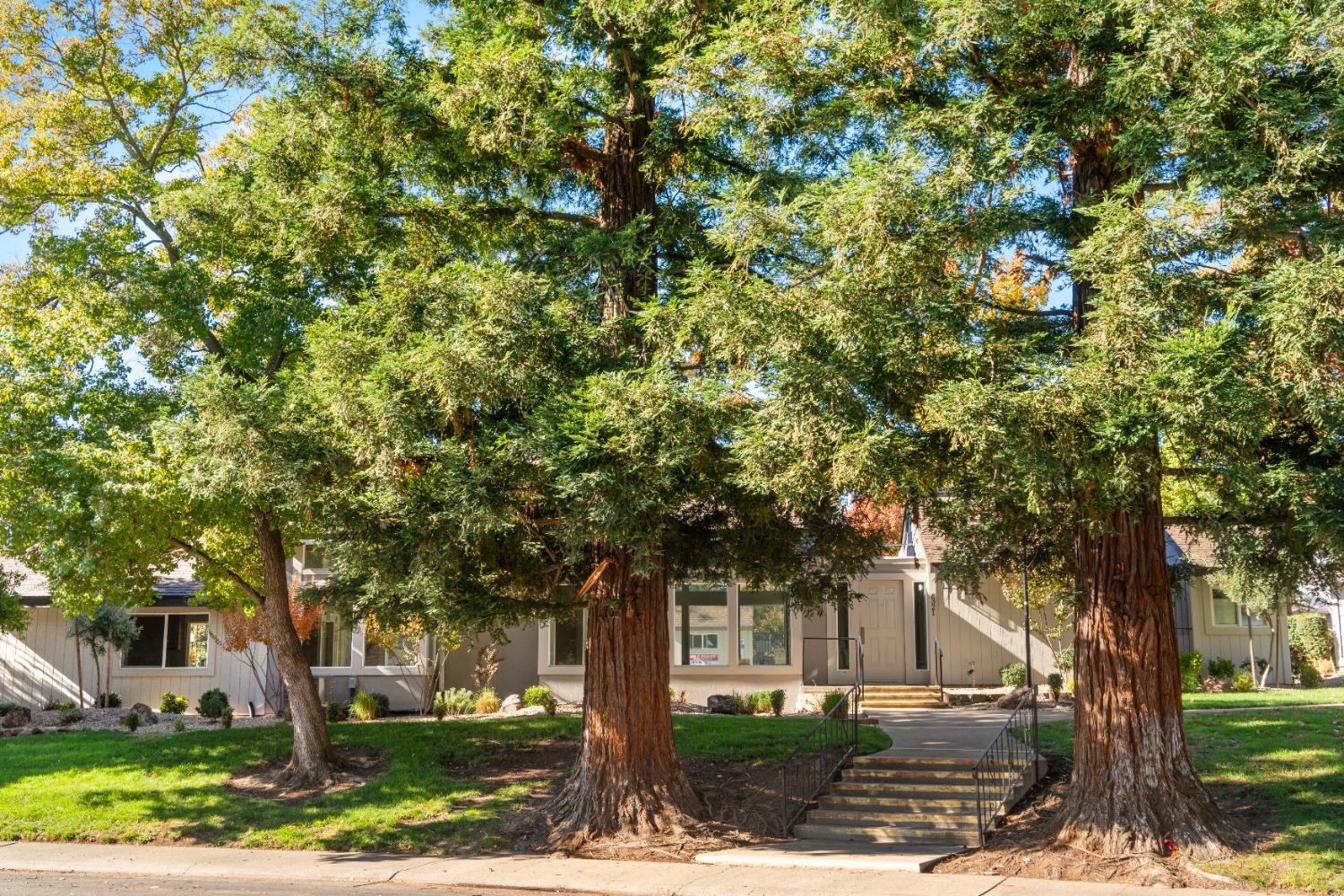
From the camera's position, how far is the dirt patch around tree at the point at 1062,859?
10062 millimetres

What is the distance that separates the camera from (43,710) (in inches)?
942

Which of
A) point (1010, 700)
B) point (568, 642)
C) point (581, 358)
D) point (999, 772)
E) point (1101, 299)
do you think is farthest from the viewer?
point (568, 642)

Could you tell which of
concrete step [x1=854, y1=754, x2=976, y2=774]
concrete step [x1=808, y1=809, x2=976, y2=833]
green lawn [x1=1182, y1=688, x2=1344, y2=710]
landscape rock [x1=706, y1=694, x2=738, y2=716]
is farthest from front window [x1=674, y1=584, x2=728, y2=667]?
concrete step [x1=808, y1=809, x2=976, y2=833]

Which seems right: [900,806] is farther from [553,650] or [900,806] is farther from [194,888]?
[553,650]

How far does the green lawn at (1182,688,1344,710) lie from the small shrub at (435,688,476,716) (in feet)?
42.4

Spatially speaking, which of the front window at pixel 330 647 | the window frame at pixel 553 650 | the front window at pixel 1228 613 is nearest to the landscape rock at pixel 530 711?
the window frame at pixel 553 650

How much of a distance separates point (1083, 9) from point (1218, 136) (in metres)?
1.93

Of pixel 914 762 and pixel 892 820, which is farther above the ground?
pixel 914 762

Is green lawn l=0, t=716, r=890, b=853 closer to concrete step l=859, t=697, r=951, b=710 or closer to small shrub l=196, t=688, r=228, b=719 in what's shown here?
concrete step l=859, t=697, r=951, b=710

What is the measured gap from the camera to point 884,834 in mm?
12445

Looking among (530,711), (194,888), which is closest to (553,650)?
(530,711)

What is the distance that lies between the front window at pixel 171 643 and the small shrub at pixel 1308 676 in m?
24.8

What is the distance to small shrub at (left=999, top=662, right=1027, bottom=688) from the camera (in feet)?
73.9

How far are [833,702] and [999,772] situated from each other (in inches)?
214
